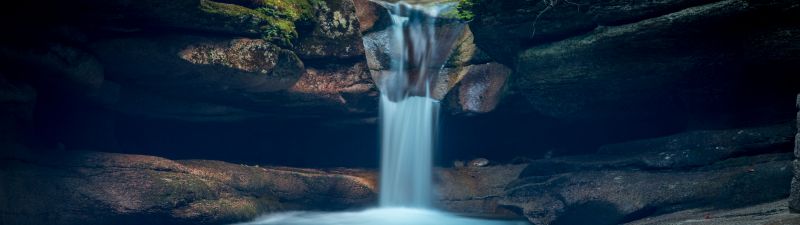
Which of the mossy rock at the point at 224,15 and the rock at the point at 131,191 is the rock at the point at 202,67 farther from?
the rock at the point at 131,191

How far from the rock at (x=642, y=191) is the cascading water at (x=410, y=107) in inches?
94.4

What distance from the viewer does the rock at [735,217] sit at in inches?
254

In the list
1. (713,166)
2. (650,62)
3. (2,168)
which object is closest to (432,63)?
(650,62)

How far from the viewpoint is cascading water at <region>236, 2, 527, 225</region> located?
1367 centimetres

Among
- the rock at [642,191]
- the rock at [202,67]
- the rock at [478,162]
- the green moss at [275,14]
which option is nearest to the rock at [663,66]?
the rock at [642,191]

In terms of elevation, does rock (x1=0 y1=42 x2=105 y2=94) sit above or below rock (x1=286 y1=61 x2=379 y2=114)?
above

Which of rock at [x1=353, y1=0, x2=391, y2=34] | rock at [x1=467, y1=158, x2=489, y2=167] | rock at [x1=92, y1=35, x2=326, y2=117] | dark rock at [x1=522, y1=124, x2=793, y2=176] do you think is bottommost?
rock at [x1=467, y1=158, x2=489, y2=167]

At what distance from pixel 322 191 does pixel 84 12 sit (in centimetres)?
573

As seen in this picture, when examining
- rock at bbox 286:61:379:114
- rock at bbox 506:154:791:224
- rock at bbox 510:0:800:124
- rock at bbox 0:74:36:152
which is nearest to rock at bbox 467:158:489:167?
rock at bbox 506:154:791:224

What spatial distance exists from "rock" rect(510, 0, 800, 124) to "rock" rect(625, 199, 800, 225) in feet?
7.67

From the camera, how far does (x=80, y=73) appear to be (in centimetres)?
945

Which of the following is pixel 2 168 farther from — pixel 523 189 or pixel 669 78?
pixel 669 78

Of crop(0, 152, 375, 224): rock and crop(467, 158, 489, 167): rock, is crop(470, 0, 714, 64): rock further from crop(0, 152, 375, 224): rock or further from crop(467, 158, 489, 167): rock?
crop(0, 152, 375, 224): rock

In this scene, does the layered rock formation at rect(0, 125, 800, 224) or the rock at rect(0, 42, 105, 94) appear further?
the layered rock formation at rect(0, 125, 800, 224)
